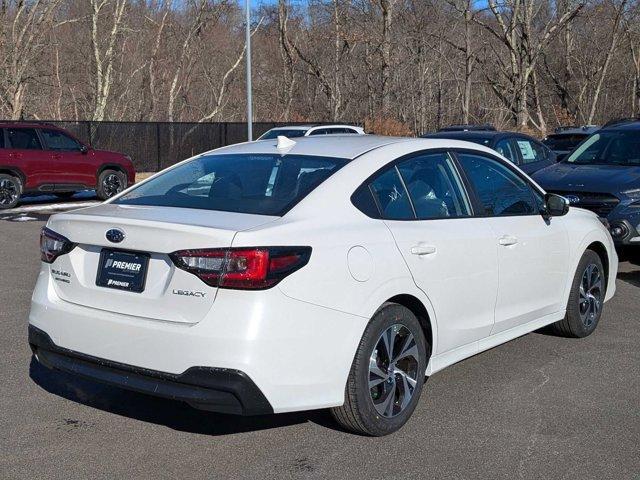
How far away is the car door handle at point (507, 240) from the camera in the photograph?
573 centimetres

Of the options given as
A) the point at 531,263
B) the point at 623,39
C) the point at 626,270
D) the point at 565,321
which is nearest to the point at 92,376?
the point at 531,263

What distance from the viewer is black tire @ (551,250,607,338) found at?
6793mm

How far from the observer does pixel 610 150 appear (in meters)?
11.3

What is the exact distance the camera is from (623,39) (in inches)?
2119

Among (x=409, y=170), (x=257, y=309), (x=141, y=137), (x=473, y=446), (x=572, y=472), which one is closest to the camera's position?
(x=257, y=309)

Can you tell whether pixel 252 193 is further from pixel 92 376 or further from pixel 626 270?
pixel 626 270

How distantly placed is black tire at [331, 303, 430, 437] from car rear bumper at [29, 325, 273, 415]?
0.56 meters

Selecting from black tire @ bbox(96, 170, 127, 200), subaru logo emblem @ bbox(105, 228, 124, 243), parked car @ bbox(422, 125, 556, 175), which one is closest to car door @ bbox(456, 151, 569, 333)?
subaru logo emblem @ bbox(105, 228, 124, 243)

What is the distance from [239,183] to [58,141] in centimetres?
1476

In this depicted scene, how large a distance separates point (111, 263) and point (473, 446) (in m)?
2.19

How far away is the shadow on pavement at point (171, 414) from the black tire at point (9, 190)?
41.8 feet

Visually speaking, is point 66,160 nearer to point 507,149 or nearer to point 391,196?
point 507,149

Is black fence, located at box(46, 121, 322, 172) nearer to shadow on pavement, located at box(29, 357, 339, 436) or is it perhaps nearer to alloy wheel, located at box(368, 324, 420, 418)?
shadow on pavement, located at box(29, 357, 339, 436)

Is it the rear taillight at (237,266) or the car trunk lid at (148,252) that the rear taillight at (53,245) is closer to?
the car trunk lid at (148,252)
